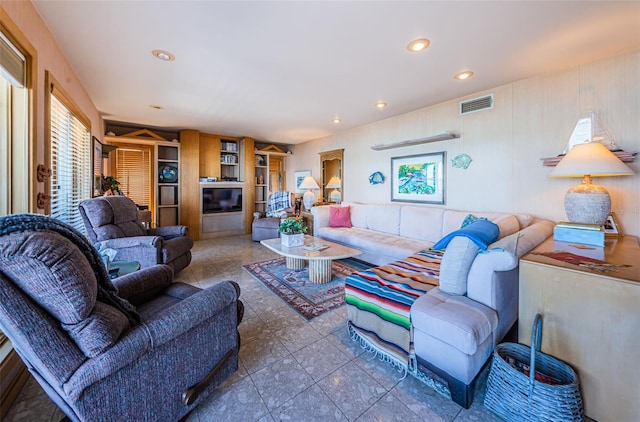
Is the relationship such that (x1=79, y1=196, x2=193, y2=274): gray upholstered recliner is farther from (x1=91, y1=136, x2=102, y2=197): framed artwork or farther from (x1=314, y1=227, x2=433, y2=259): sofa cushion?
(x1=314, y1=227, x2=433, y2=259): sofa cushion

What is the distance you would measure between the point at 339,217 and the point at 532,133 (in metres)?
2.80

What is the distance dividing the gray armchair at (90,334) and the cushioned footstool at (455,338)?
3.85 feet

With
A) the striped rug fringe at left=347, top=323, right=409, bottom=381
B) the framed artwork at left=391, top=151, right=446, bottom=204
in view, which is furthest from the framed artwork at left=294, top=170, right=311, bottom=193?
the striped rug fringe at left=347, top=323, right=409, bottom=381

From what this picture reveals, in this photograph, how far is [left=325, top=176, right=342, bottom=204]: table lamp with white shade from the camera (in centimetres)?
536

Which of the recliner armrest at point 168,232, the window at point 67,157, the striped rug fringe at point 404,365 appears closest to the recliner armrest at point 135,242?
the window at point 67,157

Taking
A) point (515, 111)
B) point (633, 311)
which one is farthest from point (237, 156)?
point (633, 311)

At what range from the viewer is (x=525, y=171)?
2795 millimetres

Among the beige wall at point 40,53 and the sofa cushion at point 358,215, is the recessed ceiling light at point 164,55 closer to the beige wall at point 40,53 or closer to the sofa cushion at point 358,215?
the beige wall at point 40,53

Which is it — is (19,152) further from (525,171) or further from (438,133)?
(525,171)

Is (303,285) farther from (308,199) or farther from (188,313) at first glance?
(308,199)

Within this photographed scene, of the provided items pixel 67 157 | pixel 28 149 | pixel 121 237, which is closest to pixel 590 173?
pixel 28 149

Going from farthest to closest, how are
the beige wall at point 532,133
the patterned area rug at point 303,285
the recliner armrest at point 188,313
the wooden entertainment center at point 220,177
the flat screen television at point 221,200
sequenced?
the flat screen television at point 221,200 < the wooden entertainment center at point 220,177 < the patterned area rug at point 303,285 < the beige wall at point 532,133 < the recliner armrest at point 188,313

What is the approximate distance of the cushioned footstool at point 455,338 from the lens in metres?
1.30

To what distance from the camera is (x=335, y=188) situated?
548cm
